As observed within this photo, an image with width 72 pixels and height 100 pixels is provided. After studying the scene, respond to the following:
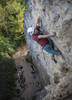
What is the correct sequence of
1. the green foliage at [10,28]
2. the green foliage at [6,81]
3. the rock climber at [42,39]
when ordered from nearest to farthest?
1. the rock climber at [42,39]
2. the green foliage at [6,81]
3. the green foliage at [10,28]

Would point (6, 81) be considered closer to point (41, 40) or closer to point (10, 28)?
point (41, 40)

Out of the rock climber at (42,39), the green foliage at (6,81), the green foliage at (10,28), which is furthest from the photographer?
the green foliage at (10,28)

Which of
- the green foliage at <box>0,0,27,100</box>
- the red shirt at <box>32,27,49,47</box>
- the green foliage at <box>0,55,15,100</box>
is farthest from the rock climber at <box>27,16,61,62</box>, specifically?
the green foliage at <box>0,0,27,100</box>

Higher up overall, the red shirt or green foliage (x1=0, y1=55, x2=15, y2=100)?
the red shirt

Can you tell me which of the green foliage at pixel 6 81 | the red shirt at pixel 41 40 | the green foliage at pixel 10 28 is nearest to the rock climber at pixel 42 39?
the red shirt at pixel 41 40

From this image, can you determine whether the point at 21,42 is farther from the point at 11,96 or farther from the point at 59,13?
the point at 59,13

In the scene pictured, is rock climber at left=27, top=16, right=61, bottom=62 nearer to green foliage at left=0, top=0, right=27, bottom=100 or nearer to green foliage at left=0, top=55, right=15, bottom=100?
green foliage at left=0, top=55, right=15, bottom=100

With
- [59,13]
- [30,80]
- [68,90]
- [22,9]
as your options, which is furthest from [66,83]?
[22,9]

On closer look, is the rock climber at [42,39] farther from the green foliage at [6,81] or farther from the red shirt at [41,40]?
the green foliage at [6,81]

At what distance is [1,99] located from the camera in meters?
10.6

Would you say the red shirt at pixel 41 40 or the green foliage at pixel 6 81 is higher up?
the red shirt at pixel 41 40

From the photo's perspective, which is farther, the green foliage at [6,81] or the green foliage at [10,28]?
the green foliage at [10,28]

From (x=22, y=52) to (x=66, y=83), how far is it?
12.8 metres

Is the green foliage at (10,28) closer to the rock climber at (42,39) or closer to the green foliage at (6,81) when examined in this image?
the green foliage at (6,81)
